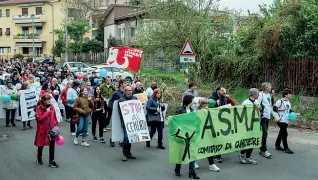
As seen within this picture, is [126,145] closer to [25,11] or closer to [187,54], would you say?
[187,54]

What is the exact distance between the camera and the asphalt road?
27.4 ft

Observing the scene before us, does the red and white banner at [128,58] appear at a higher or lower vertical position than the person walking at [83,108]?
higher

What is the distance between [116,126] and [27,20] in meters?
66.9

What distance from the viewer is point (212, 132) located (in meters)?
8.73

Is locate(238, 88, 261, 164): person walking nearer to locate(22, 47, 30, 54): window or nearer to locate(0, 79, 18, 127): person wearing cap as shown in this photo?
locate(0, 79, 18, 127): person wearing cap

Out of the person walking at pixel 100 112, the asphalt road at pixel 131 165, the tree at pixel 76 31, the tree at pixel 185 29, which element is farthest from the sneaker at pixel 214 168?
the tree at pixel 76 31

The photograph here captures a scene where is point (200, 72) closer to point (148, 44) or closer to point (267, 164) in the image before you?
point (148, 44)

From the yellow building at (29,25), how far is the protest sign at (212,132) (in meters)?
62.5

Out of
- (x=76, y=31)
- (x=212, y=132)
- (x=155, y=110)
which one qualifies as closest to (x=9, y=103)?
(x=155, y=110)

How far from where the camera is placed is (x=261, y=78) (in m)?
18.2

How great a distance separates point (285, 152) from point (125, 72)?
22637mm

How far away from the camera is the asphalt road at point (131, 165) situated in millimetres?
8359

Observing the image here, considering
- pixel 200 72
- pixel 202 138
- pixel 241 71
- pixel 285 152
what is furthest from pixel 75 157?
pixel 200 72

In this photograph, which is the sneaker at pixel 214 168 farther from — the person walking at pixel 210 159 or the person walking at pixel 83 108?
the person walking at pixel 83 108
